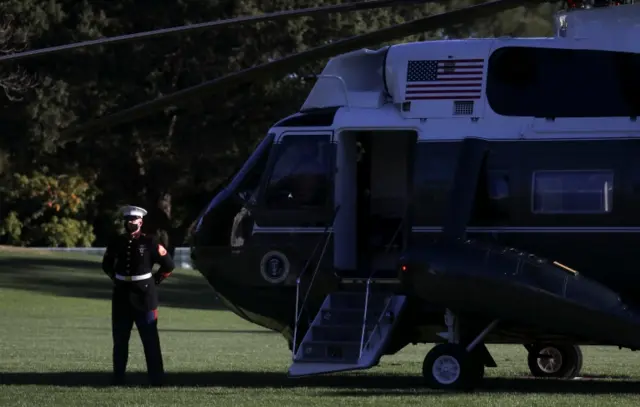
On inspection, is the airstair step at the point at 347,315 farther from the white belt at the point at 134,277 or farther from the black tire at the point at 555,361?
the black tire at the point at 555,361

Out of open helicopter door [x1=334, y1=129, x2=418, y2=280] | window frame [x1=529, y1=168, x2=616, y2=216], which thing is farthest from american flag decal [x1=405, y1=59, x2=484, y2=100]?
window frame [x1=529, y1=168, x2=616, y2=216]

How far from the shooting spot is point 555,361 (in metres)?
16.3

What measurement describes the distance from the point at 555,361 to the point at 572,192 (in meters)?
3.19

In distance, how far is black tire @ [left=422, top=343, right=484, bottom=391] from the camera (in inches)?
531

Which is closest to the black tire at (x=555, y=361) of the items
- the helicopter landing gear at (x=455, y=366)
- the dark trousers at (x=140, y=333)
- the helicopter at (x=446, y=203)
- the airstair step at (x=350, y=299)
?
the helicopter at (x=446, y=203)

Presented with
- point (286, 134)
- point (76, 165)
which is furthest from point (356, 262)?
point (76, 165)

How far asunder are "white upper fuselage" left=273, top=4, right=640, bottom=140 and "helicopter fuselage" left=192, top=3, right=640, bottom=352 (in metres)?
0.01

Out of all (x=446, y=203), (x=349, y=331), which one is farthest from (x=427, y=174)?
(x=349, y=331)

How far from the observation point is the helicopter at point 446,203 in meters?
13.4

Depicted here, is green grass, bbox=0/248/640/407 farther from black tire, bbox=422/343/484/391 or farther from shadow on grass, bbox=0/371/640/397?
black tire, bbox=422/343/484/391

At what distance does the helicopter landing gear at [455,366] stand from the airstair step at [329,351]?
2.41 ft

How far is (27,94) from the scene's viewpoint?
4312cm

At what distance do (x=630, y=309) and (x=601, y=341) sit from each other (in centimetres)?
41

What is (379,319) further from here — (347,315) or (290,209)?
(290,209)
